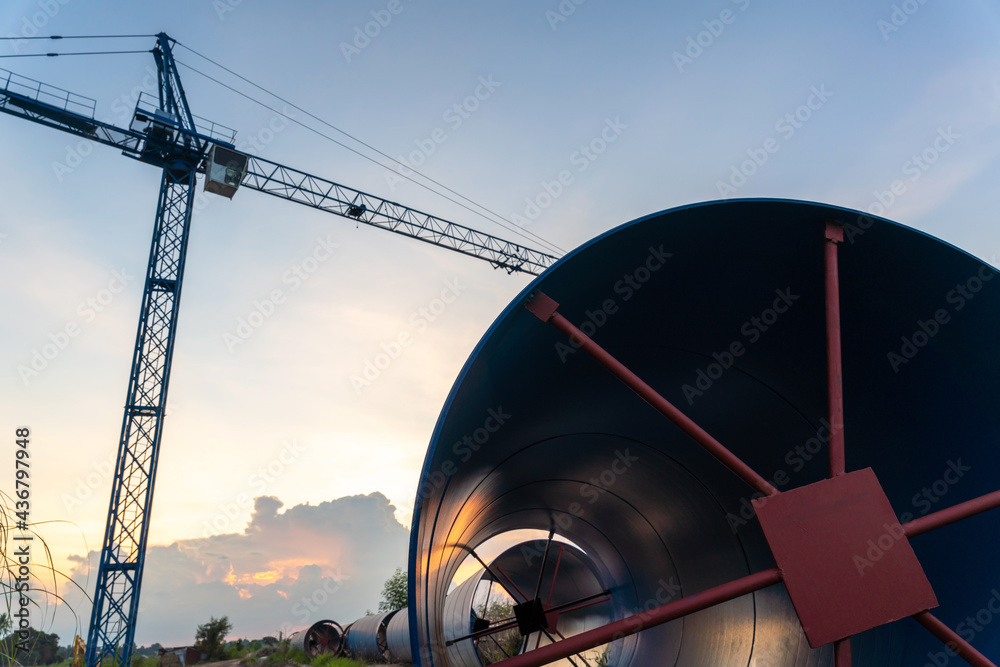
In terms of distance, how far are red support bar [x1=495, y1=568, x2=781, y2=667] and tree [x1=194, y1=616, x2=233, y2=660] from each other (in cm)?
2868

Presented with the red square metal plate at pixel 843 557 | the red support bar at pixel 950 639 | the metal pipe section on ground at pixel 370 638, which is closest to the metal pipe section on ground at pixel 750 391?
the red square metal plate at pixel 843 557

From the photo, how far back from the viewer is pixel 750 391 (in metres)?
7.85

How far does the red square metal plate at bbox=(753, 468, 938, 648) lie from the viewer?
193 inches

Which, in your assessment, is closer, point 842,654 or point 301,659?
point 842,654

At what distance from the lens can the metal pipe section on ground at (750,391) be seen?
5.84m

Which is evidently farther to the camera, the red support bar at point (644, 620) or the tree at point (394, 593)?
the tree at point (394, 593)

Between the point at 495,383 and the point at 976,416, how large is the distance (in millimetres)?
5176

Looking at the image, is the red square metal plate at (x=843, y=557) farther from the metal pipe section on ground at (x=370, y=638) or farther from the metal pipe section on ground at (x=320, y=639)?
the metal pipe section on ground at (x=320, y=639)

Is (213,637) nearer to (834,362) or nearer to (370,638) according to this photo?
(370,638)

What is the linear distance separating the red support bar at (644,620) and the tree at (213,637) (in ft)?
94.1

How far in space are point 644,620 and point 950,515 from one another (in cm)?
277

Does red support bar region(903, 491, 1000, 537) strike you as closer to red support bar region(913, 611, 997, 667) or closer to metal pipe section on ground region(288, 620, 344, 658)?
red support bar region(913, 611, 997, 667)

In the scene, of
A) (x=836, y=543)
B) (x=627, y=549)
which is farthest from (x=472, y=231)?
(x=836, y=543)

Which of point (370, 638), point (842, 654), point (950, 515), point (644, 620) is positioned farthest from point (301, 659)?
point (950, 515)
